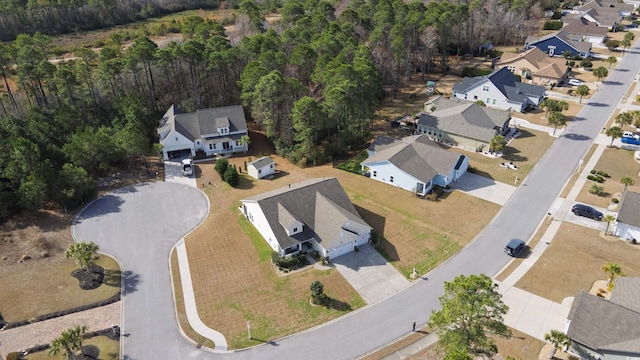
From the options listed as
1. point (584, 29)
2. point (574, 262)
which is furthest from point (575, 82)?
point (574, 262)

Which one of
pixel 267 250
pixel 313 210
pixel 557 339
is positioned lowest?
pixel 267 250

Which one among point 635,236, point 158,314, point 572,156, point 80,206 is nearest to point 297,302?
point 158,314

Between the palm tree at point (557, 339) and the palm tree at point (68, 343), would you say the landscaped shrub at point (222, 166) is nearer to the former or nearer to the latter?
the palm tree at point (68, 343)

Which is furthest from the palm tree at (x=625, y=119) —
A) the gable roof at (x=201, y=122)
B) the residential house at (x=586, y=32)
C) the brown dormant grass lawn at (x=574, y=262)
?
the residential house at (x=586, y=32)

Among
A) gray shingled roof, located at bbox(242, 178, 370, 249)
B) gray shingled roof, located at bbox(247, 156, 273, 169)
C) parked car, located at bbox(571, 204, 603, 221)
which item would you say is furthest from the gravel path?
parked car, located at bbox(571, 204, 603, 221)

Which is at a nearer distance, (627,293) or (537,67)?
(627,293)

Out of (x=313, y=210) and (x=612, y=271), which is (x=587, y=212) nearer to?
(x=612, y=271)
